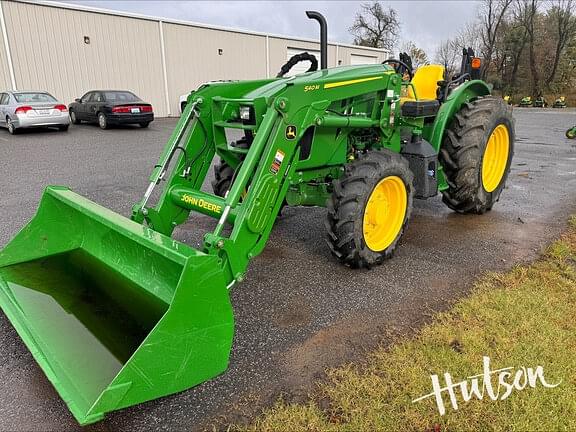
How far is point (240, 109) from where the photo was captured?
3.59 metres

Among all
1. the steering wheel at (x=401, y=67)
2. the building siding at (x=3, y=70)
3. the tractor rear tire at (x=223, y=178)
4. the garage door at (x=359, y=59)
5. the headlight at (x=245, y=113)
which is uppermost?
the garage door at (x=359, y=59)

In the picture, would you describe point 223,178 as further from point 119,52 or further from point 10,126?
point 119,52

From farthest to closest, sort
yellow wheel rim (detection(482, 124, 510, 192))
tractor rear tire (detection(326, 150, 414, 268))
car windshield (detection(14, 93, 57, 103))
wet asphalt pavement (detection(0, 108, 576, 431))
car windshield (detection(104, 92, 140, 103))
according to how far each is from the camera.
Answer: car windshield (detection(104, 92, 140, 103)) < car windshield (detection(14, 93, 57, 103)) < yellow wheel rim (detection(482, 124, 510, 192)) < tractor rear tire (detection(326, 150, 414, 268)) < wet asphalt pavement (detection(0, 108, 576, 431))

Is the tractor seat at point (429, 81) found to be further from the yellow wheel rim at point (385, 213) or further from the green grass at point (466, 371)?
the green grass at point (466, 371)

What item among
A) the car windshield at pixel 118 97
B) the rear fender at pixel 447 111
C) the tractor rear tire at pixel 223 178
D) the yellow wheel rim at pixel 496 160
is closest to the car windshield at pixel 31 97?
the car windshield at pixel 118 97

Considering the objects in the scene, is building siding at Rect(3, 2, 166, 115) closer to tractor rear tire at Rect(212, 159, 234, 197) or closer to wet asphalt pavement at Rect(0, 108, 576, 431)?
wet asphalt pavement at Rect(0, 108, 576, 431)

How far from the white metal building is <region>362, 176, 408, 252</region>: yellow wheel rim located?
16945 mm

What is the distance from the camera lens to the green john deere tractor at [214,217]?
2086mm

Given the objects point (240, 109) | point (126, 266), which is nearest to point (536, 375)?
point (126, 266)

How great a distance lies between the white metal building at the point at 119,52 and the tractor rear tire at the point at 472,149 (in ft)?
55.2

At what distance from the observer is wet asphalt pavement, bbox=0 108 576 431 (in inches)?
90.0

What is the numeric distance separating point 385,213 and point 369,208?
0.83 feet

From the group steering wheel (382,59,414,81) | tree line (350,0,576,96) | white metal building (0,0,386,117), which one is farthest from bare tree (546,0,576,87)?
steering wheel (382,59,414,81)

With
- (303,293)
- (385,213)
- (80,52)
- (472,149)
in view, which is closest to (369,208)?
(385,213)
